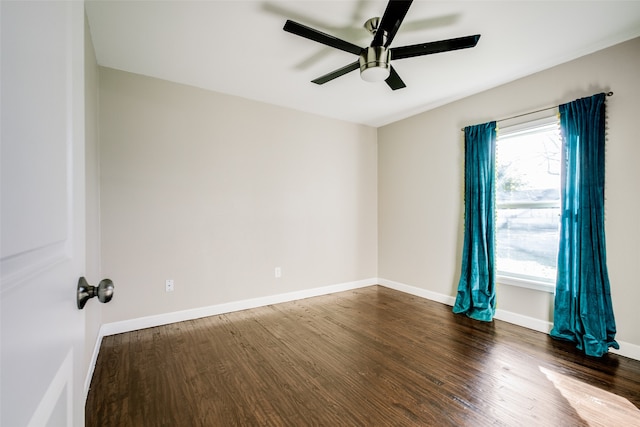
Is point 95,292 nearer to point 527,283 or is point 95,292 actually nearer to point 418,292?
point 527,283

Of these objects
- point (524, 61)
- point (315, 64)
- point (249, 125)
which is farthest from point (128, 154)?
point (524, 61)

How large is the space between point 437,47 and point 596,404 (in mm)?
2504

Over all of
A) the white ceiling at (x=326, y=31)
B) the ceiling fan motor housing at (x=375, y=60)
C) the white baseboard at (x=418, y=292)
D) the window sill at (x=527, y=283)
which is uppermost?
the white ceiling at (x=326, y=31)

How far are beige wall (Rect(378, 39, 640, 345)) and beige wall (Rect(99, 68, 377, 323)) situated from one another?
0.63 m

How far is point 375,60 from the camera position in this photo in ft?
6.93

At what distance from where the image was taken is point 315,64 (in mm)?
2766

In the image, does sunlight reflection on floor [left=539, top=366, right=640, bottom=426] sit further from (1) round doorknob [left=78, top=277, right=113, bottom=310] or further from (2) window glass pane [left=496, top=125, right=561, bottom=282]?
(1) round doorknob [left=78, top=277, right=113, bottom=310]

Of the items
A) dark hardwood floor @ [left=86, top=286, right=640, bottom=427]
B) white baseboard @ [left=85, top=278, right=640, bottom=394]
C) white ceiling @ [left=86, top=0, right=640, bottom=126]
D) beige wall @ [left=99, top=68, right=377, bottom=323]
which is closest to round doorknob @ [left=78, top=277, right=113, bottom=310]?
dark hardwood floor @ [left=86, top=286, right=640, bottom=427]

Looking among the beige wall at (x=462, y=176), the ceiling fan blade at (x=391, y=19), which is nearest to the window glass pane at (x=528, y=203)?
the beige wall at (x=462, y=176)

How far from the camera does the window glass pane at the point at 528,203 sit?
2893 millimetres

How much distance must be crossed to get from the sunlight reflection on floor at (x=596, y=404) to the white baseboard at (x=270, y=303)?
2.57 feet

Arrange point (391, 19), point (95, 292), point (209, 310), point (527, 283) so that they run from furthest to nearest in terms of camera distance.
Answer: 1. point (209, 310)
2. point (527, 283)
3. point (391, 19)
4. point (95, 292)

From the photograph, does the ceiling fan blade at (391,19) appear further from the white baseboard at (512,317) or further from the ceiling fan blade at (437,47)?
the white baseboard at (512,317)

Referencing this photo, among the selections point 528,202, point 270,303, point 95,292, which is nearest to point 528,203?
point 528,202
